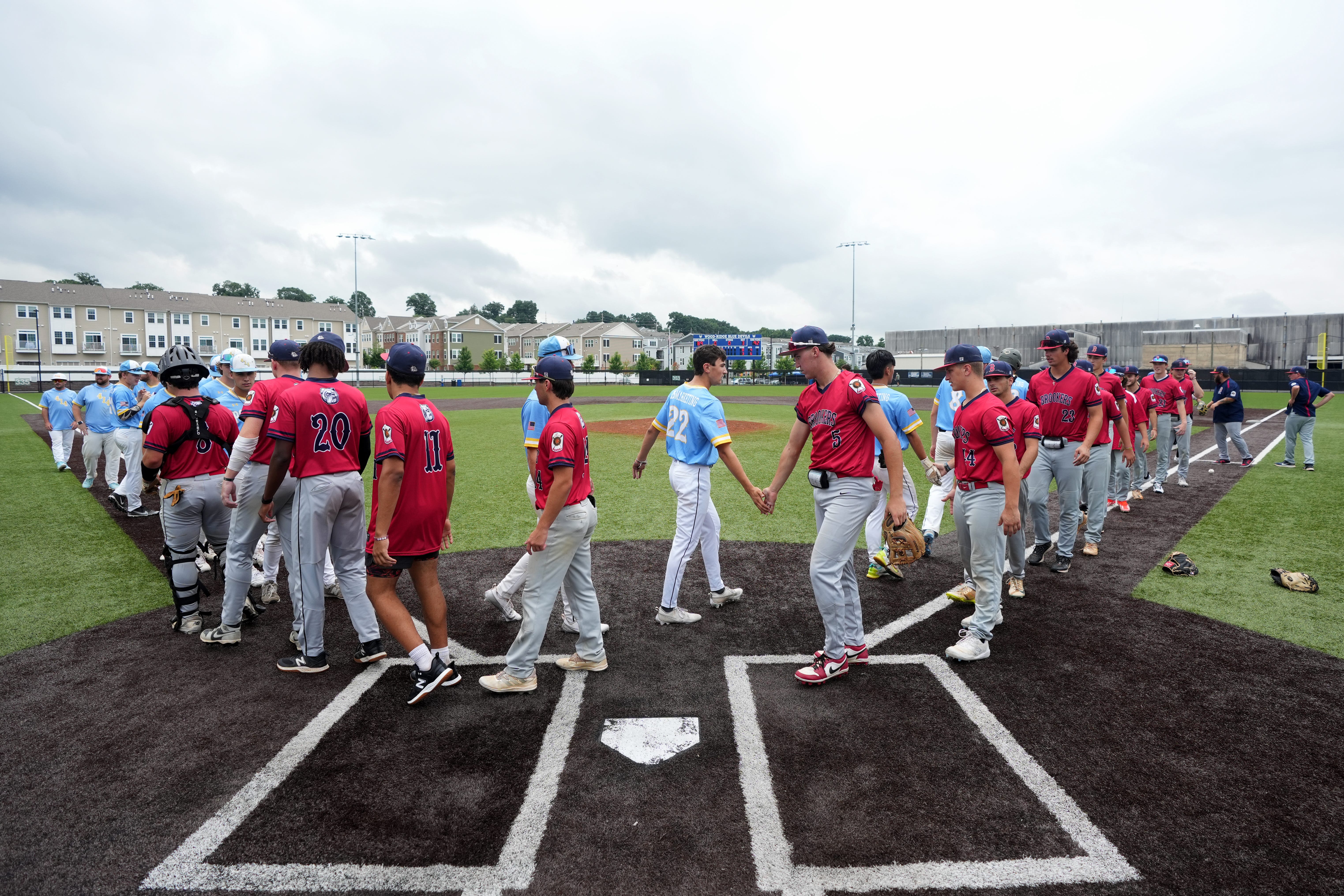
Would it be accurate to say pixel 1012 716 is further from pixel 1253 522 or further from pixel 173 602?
pixel 1253 522

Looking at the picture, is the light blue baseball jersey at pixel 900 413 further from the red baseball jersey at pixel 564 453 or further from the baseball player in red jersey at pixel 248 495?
the baseball player in red jersey at pixel 248 495

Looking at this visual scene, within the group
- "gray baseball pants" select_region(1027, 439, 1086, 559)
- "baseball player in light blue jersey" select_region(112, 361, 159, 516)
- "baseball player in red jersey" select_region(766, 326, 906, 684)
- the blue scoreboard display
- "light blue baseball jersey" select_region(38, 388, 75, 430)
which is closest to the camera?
"baseball player in red jersey" select_region(766, 326, 906, 684)

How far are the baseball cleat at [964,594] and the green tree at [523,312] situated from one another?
152526 mm

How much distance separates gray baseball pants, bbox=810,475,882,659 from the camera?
4520mm

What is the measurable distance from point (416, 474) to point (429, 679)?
1.39m

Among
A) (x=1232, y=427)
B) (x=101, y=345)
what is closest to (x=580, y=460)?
(x=1232, y=427)

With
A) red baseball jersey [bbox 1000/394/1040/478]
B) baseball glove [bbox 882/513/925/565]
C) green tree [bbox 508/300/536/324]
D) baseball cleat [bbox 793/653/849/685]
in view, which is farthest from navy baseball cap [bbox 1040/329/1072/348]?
green tree [bbox 508/300/536/324]

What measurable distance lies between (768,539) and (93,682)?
6.62 meters

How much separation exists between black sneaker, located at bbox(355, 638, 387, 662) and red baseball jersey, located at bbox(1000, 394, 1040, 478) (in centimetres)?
551

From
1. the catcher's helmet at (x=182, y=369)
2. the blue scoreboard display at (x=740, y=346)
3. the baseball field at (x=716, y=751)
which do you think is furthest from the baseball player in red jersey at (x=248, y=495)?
the blue scoreboard display at (x=740, y=346)

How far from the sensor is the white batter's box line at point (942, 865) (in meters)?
2.82

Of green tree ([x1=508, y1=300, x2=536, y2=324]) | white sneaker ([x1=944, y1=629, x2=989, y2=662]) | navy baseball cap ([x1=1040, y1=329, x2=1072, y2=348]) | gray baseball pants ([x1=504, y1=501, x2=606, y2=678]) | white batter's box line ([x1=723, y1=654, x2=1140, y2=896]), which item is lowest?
white batter's box line ([x1=723, y1=654, x2=1140, y2=896])

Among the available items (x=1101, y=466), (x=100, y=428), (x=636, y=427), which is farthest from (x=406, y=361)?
(x=636, y=427)

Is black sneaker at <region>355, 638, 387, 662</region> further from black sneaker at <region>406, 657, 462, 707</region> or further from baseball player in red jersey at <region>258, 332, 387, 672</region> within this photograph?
black sneaker at <region>406, 657, 462, 707</region>
